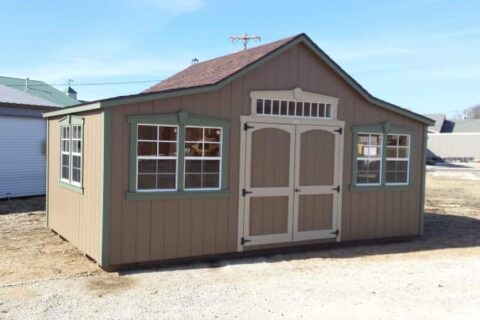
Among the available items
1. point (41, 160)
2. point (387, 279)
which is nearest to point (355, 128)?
point (387, 279)

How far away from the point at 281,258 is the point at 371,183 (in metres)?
2.58

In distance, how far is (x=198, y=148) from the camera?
780 centimetres

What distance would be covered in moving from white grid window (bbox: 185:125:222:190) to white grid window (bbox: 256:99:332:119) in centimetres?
96

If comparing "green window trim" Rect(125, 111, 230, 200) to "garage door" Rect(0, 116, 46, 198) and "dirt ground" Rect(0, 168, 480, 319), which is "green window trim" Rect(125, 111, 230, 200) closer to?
"dirt ground" Rect(0, 168, 480, 319)

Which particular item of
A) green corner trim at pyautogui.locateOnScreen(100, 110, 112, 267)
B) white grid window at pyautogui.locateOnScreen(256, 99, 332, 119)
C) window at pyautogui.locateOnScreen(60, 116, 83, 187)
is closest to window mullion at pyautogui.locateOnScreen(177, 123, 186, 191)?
green corner trim at pyautogui.locateOnScreen(100, 110, 112, 267)

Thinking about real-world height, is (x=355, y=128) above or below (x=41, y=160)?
above

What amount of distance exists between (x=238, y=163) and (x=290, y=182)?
1091 millimetres

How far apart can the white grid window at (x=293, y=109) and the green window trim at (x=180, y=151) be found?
0.81 metres

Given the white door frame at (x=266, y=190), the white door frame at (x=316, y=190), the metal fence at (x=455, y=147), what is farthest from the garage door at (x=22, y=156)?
the metal fence at (x=455, y=147)

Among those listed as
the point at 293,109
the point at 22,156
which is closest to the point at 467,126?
the point at 22,156

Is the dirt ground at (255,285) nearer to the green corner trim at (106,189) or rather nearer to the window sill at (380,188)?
the green corner trim at (106,189)

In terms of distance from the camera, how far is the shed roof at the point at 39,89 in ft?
65.6

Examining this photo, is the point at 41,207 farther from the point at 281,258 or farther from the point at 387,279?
the point at 387,279

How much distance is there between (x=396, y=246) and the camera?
31.7 ft
